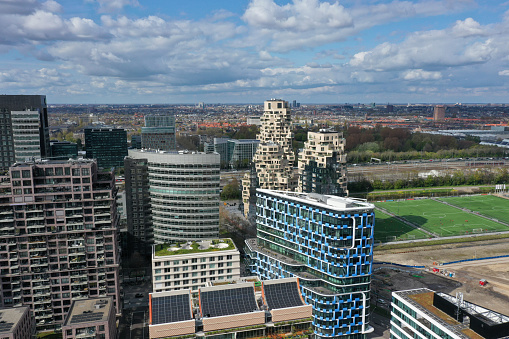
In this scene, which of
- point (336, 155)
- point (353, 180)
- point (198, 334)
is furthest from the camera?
point (353, 180)

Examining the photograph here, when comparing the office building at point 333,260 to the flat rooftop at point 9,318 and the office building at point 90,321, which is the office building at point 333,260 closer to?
the office building at point 90,321

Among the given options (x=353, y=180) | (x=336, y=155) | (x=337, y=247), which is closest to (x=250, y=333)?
(x=337, y=247)

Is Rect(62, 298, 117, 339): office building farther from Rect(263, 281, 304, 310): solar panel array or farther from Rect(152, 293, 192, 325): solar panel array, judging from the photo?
Rect(263, 281, 304, 310): solar panel array

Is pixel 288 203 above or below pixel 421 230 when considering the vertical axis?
above

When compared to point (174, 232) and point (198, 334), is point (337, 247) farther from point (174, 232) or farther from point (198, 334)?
point (174, 232)

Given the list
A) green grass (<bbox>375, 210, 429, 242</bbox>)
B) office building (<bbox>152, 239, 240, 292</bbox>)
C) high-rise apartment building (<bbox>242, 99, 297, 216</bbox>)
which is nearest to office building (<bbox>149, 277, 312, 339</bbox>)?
office building (<bbox>152, 239, 240, 292</bbox>)

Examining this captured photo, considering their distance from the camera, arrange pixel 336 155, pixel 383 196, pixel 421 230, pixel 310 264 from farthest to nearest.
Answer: pixel 383 196, pixel 421 230, pixel 336 155, pixel 310 264

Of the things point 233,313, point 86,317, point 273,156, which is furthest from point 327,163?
point 86,317

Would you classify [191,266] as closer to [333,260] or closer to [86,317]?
[86,317]
